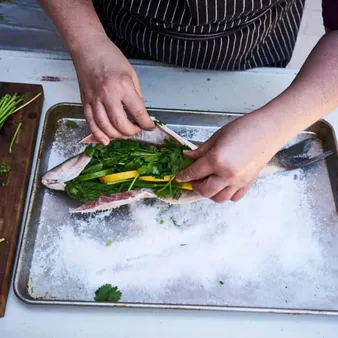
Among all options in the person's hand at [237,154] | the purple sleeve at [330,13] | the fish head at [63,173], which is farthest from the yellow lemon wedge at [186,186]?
the purple sleeve at [330,13]

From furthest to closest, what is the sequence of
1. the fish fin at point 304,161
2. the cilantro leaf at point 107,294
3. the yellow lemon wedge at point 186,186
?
1. the fish fin at point 304,161
2. the yellow lemon wedge at point 186,186
3. the cilantro leaf at point 107,294

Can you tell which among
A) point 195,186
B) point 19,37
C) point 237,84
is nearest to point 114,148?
point 195,186

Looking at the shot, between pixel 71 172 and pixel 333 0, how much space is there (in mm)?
799

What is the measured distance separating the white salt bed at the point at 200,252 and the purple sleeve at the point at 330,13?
0.47 meters

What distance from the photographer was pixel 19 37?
2490 mm

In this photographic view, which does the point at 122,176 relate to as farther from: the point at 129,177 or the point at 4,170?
the point at 4,170

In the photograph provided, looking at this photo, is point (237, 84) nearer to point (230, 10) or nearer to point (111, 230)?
point (230, 10)

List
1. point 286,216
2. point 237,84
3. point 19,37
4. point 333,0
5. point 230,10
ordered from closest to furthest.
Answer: point 333,0 < point 230,10 < point 286,216 < point 237,84 < point 19,37

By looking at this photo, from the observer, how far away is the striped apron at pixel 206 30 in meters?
1.28

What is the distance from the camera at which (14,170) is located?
1.37 m

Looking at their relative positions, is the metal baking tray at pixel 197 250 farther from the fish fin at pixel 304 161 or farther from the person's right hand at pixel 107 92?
the person's right hand at pixel 107 92

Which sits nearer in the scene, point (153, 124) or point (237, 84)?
point (153, 124)

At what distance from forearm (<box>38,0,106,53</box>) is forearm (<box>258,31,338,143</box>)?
0.48 meters

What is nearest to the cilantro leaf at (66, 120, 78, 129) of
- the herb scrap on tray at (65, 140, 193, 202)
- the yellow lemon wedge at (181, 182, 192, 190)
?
the herb scrap on tray at (65, 140, 193, 202)
